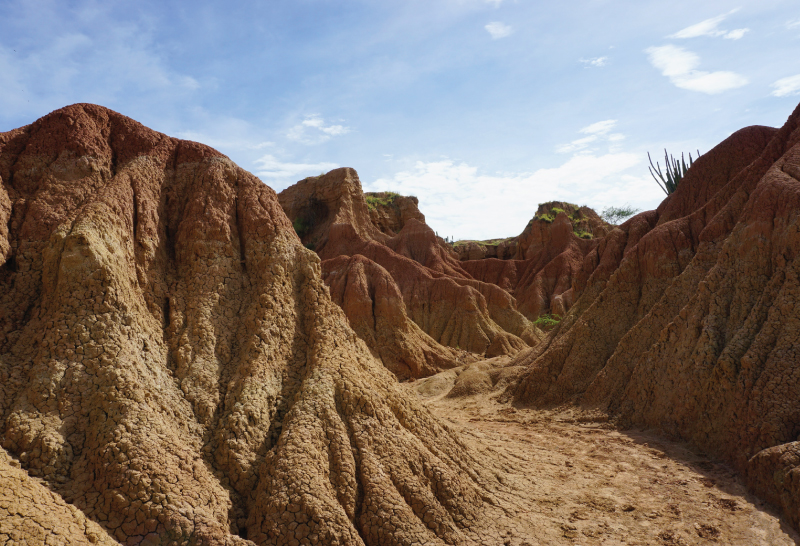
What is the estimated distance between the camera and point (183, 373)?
6.95m

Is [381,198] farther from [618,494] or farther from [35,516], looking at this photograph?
[35,516]

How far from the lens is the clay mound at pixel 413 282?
26422 millimetres

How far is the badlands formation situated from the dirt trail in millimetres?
54

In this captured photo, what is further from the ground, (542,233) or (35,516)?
(542,233)

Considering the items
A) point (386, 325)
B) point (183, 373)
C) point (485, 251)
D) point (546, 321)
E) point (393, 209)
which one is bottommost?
point (546, 321)

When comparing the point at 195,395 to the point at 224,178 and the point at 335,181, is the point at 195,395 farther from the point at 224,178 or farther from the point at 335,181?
the point at 335,181

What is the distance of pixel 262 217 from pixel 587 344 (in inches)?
487

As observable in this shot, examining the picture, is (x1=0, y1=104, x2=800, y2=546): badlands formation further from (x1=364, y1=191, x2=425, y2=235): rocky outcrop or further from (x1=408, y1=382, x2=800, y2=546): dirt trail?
(x1=364, y1=191, x2=425, y2=235): rocky outcrop

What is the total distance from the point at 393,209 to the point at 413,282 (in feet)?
58.3

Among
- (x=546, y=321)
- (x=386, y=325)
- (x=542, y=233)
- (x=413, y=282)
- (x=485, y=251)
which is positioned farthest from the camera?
(x=485, y=251)

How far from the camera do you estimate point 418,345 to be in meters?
25.7

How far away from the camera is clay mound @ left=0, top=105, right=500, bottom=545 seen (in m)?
5.35

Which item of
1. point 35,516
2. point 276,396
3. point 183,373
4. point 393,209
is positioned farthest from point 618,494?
point 393,209

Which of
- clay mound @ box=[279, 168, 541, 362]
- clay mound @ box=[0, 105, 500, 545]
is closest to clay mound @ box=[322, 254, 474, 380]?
clay mound @ box=[279, 168, 541, 362]
